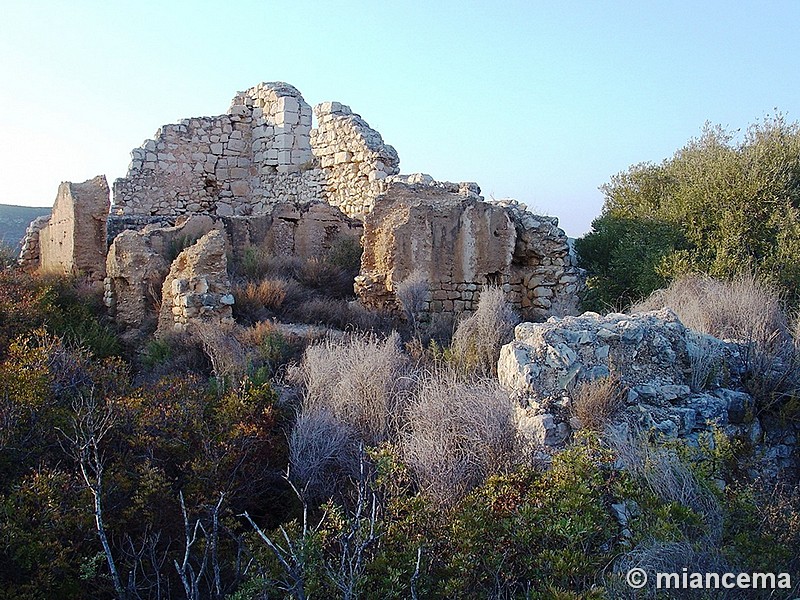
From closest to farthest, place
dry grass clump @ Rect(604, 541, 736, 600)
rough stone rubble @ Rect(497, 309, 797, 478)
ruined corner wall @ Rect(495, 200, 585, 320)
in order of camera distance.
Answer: dry grass clump @ Rect(604, 541, 736, 600) → rough stone rubble @ Rect(497, 309, 797, 478) → ruined corner wall @ Rect(495, 200, 585, 320)

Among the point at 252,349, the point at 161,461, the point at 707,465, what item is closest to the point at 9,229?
the point at 252,349

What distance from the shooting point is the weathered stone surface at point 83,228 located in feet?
38.9

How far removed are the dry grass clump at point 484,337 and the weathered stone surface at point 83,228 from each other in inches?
265

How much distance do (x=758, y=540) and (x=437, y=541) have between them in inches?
72.9

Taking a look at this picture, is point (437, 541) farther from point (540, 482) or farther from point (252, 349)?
point (252, 349)

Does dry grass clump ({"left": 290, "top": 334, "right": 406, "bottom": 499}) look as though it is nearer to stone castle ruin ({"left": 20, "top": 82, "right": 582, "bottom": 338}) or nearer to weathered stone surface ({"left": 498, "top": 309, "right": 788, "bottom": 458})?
weathered stone surface ({"left": 498, "top": 309, "right": 788, "bottom": 458})

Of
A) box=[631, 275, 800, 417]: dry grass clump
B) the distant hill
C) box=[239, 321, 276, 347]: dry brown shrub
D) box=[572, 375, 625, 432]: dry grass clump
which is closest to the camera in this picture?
box=[572, 375, 625, 432]: dry grass clump

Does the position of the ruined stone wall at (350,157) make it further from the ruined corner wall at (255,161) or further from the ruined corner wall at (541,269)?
the ruined corner wall at (541,269)

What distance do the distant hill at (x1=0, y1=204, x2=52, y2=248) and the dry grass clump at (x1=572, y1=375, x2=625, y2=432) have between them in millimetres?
35456

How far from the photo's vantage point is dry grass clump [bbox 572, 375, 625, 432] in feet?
17.8

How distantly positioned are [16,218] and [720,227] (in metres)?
41.5

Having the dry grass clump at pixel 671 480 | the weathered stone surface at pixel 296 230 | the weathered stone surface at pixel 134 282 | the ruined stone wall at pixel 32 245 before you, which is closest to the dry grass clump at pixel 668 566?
the dry grass clump at pixel 671 480

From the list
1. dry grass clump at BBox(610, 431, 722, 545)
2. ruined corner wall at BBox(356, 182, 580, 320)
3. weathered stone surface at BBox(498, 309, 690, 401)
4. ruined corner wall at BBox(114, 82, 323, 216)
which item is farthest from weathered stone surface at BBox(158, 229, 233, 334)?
ruined corner wall at BBox(114, 82, 323, 216)

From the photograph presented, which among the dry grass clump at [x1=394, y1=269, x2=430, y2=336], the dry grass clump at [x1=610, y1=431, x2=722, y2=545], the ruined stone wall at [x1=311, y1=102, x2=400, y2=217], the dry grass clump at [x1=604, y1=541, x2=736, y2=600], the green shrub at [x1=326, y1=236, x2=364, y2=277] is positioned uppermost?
the ruined stone wall at [x1=311, y1=102, x2=400, y2=217]
